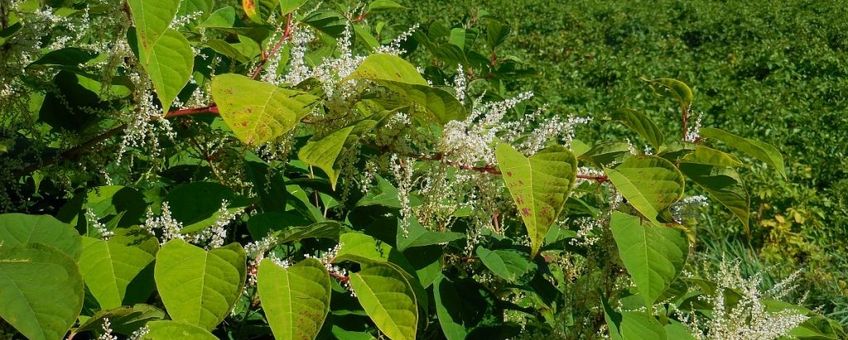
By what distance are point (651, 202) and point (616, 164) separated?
20 cm

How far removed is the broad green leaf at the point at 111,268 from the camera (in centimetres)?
104

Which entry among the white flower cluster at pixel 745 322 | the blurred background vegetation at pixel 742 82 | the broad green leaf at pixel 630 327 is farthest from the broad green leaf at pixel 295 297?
the blurred background vegetation at pixel 742 82

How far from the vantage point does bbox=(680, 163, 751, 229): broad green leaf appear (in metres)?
1.11

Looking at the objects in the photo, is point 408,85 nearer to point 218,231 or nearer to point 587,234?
point 218,231

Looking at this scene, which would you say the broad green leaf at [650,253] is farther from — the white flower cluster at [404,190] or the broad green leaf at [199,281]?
the broad green leaf at [199,281]

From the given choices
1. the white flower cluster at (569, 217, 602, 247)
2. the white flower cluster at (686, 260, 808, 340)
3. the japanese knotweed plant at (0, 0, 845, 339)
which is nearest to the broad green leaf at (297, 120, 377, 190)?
the japanese knotweed plant at (0, 0, 845, 339)

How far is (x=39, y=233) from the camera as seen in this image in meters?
1.04

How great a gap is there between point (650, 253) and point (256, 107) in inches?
19.9

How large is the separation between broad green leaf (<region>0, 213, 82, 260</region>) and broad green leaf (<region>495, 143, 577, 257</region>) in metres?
0.51

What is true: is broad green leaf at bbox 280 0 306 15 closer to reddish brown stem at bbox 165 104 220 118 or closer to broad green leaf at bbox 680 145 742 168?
reddish brown stem at bbox 165 104 220 118

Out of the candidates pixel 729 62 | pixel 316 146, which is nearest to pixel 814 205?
pixel 729 62

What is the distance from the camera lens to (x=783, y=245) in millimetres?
5770

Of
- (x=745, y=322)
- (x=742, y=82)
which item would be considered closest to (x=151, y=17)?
(x=745, y=322)

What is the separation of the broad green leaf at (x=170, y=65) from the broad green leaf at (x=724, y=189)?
2.13ft
